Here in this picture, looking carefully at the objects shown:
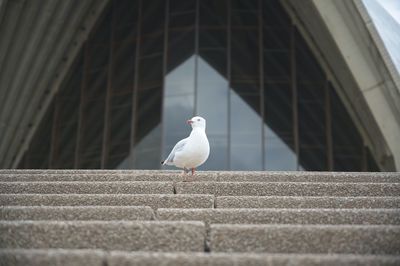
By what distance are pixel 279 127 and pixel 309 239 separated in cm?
1300

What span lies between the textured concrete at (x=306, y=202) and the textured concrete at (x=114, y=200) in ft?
0.57

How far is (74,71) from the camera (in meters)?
18.9

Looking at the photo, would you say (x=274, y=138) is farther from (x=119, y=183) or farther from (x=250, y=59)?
(x=119, y=183)

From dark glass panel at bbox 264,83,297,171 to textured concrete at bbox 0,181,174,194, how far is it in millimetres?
10786

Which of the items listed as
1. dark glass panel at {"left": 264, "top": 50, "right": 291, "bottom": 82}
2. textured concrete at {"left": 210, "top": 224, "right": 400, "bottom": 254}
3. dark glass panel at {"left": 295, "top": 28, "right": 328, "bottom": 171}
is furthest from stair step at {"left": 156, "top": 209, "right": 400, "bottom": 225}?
dark glass panel at {"left": 264, "top": 50, "right": 291, "bottom": 82}

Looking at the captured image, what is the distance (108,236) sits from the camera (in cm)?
391

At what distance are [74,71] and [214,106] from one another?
4.83 m

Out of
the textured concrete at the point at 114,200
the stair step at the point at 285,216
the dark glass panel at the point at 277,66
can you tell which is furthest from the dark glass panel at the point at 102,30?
the stair step at the point at 285,216

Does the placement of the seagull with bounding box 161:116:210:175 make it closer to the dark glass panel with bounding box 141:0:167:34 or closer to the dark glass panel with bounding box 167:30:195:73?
the dark glass panel with bounding box 167:30:195:73

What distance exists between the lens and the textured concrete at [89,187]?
565 cm

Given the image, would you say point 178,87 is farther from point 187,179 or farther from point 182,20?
point 187,179

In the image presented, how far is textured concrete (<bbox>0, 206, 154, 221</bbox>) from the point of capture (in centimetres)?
452

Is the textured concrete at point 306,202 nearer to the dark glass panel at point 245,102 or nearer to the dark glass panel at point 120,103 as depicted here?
the dark glass panel at point 245,102

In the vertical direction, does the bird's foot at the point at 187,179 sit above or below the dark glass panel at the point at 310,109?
below
